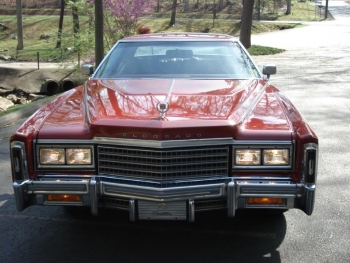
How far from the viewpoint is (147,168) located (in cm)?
338

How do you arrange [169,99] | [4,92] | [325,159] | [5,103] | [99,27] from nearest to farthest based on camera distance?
1. [169,99]
2. [325,159]
3. [99,27]
4. [5,103]
5. [4,92]

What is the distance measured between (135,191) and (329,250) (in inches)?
64.3

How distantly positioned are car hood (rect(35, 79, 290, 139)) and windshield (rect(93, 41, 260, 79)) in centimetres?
28

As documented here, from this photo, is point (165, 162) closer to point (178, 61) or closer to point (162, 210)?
point (162, 210)

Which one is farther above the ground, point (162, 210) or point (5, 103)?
point (162, 210)

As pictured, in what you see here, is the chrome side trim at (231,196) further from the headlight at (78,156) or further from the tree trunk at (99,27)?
the tree trunk at (99,27)

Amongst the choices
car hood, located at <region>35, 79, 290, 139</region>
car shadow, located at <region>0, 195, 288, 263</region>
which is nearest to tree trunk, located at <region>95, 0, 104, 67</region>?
car hood, located at <region>35, 79, 290, 139</region>

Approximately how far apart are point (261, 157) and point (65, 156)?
1.43m

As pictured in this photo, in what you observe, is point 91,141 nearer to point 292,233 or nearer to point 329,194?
point 292,233

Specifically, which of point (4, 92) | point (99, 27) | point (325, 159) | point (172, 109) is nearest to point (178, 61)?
point (172, 109)

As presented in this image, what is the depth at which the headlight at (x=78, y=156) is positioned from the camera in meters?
3.49

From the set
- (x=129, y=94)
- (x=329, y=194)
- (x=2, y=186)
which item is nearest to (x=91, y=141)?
(x=129, y=94)

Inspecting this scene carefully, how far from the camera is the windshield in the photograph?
4984 millimetres

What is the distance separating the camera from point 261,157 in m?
3.44
